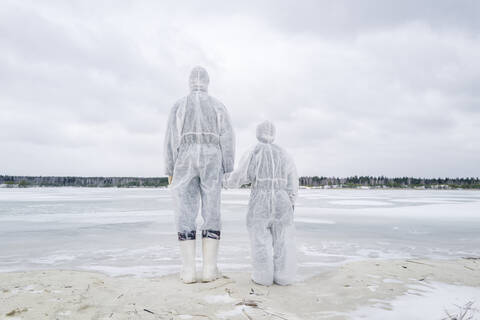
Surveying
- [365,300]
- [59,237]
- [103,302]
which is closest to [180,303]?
[103,302]

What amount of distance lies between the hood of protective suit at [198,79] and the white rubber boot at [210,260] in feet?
6.50

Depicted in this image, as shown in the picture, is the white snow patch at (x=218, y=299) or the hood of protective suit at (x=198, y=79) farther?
the hood of protective suit at (x=198, y=79)

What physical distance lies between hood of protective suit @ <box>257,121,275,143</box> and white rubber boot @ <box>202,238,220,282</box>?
1.43 metres

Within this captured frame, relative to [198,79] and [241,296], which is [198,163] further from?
[241,296]

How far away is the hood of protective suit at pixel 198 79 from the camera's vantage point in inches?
169

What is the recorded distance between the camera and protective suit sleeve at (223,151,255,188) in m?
4.11

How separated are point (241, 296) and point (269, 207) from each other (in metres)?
1.10

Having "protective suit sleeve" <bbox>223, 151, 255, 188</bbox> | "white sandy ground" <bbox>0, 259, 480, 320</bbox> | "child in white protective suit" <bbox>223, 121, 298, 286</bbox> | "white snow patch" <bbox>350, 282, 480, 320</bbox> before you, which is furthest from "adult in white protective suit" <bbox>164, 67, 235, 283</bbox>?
"white snow patch" <bbox>350, 282, 480, 320</bbox>

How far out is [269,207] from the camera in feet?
13.0

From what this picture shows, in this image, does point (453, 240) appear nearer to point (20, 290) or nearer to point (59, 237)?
point (20, 290)

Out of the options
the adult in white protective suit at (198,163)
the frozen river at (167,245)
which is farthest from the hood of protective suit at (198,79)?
the frozen river at (167,245)

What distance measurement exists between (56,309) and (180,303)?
1.11 meters

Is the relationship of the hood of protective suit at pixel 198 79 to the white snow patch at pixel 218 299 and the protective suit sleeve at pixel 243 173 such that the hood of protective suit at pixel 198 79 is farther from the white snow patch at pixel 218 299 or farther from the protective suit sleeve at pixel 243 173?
the white snow patch at pixel 218 299

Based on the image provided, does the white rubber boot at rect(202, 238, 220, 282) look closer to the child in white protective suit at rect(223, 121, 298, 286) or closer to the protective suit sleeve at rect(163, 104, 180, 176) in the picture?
the child in white protective suit at rect(223, 121, 298, 286)
